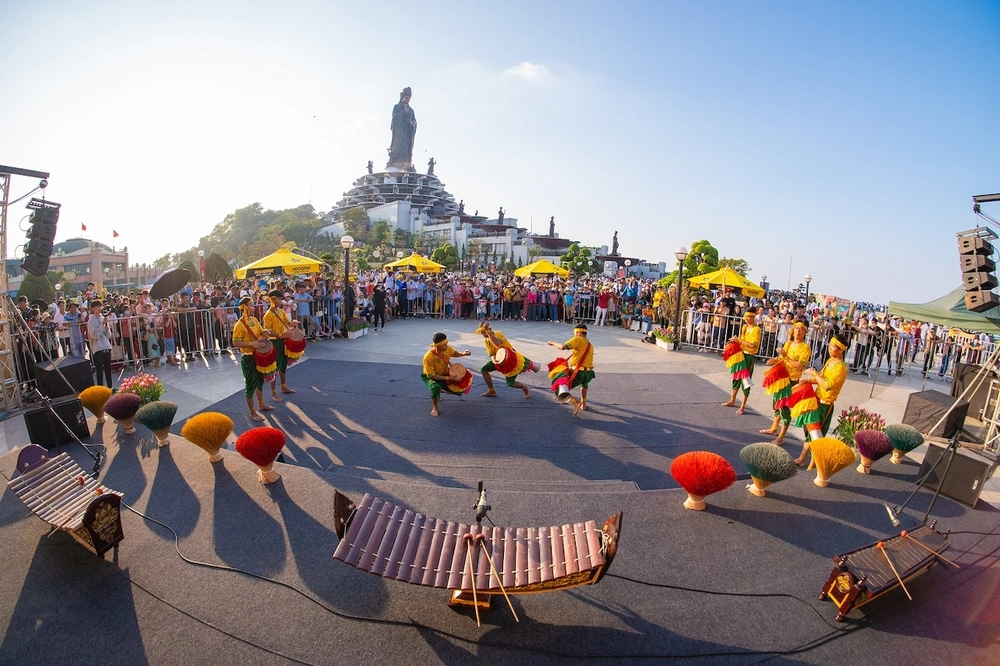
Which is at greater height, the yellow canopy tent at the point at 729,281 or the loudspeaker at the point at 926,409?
the yellow canopy tent at the point at 729,281

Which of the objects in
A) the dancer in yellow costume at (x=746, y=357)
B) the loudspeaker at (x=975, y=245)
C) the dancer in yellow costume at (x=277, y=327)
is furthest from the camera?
the dancer in yellow costume at (x=746, y=357)

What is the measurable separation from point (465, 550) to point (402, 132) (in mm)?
70522

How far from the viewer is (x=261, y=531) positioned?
4.73 m

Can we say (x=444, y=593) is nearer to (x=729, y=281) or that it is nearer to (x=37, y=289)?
(x=729, y=281)

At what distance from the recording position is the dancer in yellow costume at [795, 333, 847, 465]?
647cm

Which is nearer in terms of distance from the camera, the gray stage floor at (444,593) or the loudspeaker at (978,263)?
the gray stage floor at (444,593)

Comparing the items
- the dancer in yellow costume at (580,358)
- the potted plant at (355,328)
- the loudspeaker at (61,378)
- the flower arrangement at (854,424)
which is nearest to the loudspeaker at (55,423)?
the loudspeaker at (61,378)

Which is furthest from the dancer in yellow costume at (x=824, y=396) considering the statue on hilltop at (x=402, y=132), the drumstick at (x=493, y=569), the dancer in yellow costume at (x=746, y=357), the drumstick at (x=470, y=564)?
the statue on hilltop at (x=402, y=132)

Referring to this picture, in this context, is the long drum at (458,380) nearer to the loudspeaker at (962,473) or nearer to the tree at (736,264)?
the loudspeaker at (962,473)

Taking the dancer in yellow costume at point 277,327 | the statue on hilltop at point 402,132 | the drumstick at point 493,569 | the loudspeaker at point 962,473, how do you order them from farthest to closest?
the statue on hilltop at point 402,132 → the dancer in yellow costume at point 277,327 → the loudspeaker at point 962,473 → the drumstick at point 493,569

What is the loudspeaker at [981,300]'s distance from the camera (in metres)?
7.64

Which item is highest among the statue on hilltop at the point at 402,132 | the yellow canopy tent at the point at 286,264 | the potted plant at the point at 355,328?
the statue on hilltop at the point at 402,132

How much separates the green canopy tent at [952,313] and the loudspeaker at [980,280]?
103 centimetres

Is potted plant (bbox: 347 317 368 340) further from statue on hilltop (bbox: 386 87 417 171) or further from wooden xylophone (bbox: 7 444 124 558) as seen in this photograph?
statue on hilltop (bbox: 386 87 417 171)
